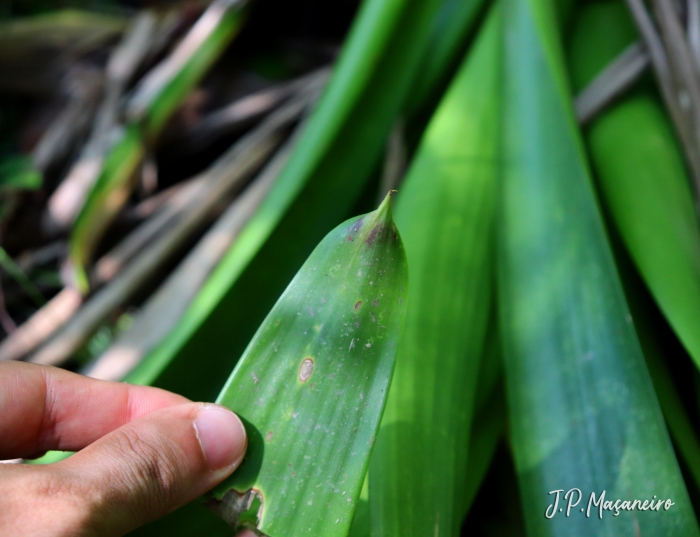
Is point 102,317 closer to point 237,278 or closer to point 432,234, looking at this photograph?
point 237,278

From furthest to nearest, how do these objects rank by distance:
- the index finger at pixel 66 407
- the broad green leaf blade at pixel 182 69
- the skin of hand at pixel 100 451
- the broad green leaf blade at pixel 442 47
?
the broad green leaf blade at pixel 182 69, the broad green leaf blade at pixel 442 47, the index finger at pixel 66 407, the skin of hand at pixel 100 451

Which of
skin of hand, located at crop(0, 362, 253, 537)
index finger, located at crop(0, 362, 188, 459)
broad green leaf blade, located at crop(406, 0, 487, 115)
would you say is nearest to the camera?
skin of hand, located at crop(0, 362, 253, 537)

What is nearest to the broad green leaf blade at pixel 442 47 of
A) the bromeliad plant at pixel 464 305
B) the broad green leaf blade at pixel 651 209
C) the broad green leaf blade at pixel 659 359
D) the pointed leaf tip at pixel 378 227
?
the bromeliad plant at pixel 464 305

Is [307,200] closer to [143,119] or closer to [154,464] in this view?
[154,464]

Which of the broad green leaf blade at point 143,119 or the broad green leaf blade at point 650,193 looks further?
the broad green leaf blade at point 143,119

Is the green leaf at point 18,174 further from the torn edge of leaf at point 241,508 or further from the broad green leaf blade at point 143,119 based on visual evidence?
the torn edge of leaf at point 241,508

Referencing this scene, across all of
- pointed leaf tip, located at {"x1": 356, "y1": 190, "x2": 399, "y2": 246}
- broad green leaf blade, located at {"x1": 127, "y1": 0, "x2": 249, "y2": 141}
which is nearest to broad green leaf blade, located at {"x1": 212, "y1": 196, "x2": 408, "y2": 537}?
pointed leaf tip, located at {"x1": 356, "y1": 190, "x2": 399, "y2": 246}

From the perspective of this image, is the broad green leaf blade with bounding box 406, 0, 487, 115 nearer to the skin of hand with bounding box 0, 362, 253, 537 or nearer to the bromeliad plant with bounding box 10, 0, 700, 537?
Answer: the bromeliad plant with bounding box 10, 0, 700, 537
